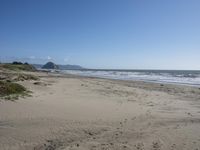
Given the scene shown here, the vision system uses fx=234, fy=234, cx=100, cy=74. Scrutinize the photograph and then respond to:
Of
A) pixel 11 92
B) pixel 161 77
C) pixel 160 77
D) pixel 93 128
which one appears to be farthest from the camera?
pixel 160 77

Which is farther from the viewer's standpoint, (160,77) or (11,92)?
(160,77)

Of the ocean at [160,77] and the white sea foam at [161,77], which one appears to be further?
the white sea foam at [161,77]

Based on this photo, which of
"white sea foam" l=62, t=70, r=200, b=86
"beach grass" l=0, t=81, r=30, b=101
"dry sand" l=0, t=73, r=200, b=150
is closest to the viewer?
"dry sand" l=0, t=73, r=200, b=150

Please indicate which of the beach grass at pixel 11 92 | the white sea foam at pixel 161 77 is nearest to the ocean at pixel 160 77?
the white sea foam at pixel 161 77

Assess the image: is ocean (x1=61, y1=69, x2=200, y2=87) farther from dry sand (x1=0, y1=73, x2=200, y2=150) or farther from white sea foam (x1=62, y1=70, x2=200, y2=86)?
dry sand (x1=0, y1=73, x2=200, y2=150)

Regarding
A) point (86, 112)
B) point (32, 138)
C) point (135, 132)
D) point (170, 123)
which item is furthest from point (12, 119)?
point (170, 123)

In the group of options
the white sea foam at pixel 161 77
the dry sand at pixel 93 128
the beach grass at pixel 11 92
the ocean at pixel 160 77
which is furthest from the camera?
the white sea foam at pixel 161 77

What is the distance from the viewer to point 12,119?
7707 mm

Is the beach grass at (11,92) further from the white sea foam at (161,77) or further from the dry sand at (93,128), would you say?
the white sea foam at (161,77)

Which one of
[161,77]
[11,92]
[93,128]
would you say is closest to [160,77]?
[161,77]

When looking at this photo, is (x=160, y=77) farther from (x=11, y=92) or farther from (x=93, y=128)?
(x=93, y=128)

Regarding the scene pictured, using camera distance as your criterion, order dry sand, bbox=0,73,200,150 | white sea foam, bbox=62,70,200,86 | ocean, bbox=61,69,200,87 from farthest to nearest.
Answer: white sea foam, bbox=62,70,200,86 < ocean, bbox=61,69,200,87 < dry sand, bbox=0,73,200,150

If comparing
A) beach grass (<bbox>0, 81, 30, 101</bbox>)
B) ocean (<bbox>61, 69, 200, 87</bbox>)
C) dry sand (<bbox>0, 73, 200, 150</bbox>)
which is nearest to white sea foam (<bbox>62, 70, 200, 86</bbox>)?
ocean (<bbox>61, 69, 200, 87</bbox>)

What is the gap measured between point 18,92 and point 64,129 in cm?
595
